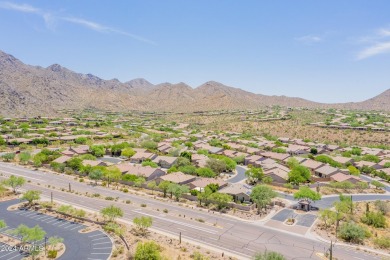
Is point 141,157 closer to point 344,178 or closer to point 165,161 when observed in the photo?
point 165,161

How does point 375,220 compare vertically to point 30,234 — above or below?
below

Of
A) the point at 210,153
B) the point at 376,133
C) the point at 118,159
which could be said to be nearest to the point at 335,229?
the point at 210,153

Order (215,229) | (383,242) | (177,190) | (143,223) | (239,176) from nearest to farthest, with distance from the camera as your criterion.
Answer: (383,242) → (143,223) → (215,229) → (177,190) → (239,176)

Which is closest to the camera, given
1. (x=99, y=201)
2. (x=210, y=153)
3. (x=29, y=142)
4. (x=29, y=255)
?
(x=29, y=255)

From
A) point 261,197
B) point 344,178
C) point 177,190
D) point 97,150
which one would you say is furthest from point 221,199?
point 97,150

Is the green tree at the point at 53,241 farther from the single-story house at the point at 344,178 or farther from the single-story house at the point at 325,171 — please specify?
the single-story house at the point at 325,171

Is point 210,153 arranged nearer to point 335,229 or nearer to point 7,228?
point 335,229

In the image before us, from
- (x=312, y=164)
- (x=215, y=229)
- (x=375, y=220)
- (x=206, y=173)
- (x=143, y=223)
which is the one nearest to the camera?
(x=143, y=223)

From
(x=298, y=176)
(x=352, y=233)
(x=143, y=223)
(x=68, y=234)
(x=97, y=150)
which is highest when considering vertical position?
(x=97, y=150)
